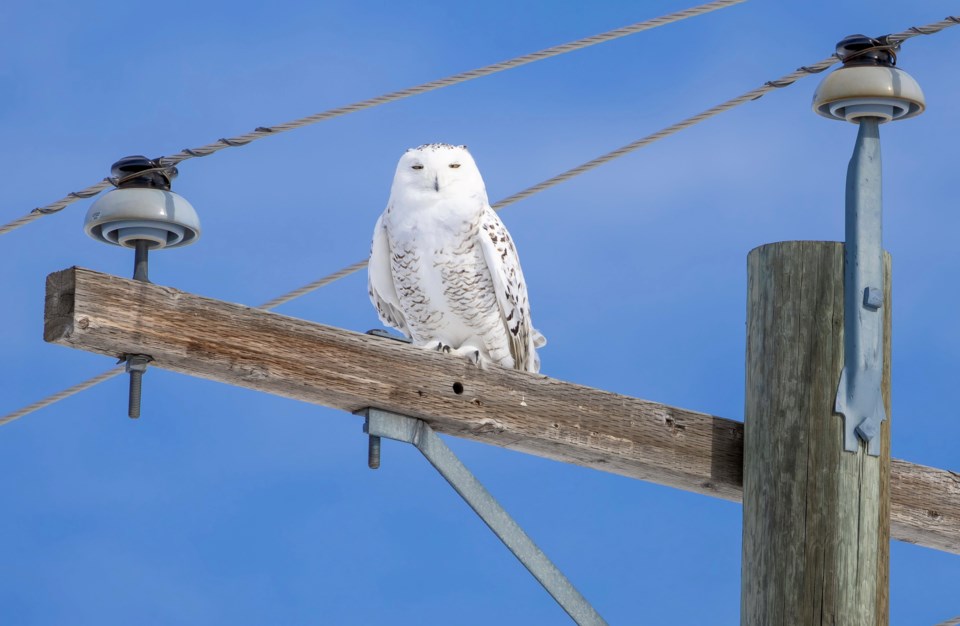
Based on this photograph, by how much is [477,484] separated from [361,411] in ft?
1.05

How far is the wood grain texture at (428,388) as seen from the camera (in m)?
3.11

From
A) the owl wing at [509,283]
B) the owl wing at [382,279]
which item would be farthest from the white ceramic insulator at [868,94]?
the owl wing at [382,279]

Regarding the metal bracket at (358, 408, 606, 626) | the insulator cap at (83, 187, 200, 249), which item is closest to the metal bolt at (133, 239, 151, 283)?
the insulator cap at (83, 187, 200, 249)

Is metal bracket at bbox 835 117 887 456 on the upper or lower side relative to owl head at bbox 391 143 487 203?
lower

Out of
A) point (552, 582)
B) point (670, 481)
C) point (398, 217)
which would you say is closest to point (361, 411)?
point (552, 582)

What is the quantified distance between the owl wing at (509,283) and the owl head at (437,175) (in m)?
0.10

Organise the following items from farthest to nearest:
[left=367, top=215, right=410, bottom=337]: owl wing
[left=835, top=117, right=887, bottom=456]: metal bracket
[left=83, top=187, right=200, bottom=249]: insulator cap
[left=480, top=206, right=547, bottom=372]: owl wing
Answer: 1. [left=367, top=215, right=410, bottom=337]: owl wing
2. [left=480, top=206, right=547, bottom=372]: owl wing
3. [left=835, top=117, right=887, bottom=456]: metal bracket
4. [left=83, top=187, right=200, bottom=249]: insulator cap

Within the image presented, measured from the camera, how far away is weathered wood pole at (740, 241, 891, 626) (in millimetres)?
3514

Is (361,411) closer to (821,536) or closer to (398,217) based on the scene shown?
(821,536)

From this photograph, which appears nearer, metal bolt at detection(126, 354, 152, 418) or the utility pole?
metal bolt at detection(126, 354, 152, 418)

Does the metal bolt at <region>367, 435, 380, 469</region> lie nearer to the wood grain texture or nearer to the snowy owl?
the wood grain texture

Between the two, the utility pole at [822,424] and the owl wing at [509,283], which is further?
the owl wing at [509,283]

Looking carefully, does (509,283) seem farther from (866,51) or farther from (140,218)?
(140,218)

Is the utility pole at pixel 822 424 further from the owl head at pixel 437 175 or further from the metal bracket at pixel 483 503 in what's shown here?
the owl head at pixel 437 175
